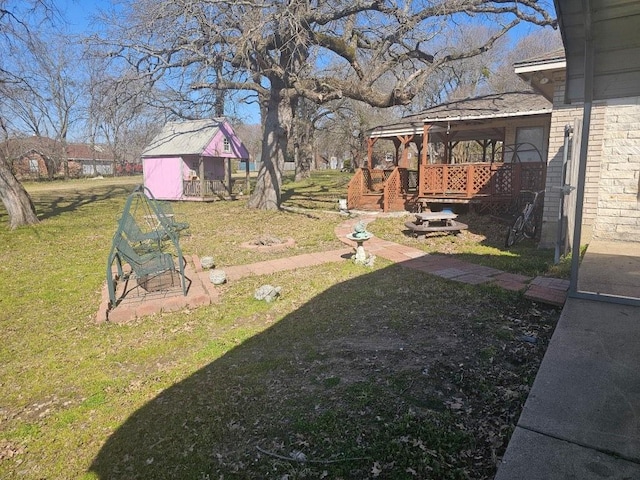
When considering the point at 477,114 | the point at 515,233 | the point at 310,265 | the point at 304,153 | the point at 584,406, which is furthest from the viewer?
the point at 304,153

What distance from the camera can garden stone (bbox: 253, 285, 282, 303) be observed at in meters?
5.25

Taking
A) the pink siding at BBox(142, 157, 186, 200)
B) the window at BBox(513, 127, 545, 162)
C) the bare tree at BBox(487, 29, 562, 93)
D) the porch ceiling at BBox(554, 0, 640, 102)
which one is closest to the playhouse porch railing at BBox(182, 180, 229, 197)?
the pink siding at BBox(142, 157, 186, 200)

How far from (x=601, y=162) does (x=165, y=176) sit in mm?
18661

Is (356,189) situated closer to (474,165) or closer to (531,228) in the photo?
(474,165)

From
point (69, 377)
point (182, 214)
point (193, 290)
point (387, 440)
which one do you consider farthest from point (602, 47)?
point (182, 214)

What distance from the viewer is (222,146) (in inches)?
800

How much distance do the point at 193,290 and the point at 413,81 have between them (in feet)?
33.0

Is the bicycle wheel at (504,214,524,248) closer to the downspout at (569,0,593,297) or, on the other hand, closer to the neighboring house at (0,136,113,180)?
the downspout at (569,0,593,297)

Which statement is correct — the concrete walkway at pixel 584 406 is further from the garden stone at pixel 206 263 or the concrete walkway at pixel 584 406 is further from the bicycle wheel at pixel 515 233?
the garden stone at pixel 206 263

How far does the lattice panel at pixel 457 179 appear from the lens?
447 inches

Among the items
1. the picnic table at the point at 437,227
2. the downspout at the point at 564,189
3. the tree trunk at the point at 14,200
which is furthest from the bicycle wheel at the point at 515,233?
the tree trunk at the point at 14,200

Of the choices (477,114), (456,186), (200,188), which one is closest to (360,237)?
(456,186)

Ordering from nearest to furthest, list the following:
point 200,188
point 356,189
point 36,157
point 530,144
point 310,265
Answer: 1. point 310,265
2. point 530,144
3. point 356,189
4. point 200,188
5. point 36,157

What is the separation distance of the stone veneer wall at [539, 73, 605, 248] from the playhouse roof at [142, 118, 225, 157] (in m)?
15.4
